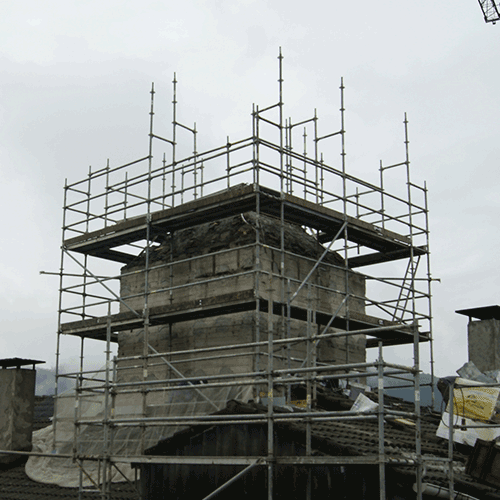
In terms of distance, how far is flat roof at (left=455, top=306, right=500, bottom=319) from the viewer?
19000 millimetres

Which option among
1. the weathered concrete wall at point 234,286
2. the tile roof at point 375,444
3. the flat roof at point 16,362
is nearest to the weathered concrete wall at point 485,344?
the weathered concrete wall at point 234,286

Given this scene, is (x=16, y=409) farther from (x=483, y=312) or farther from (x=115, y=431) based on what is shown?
(x=483, y=312)

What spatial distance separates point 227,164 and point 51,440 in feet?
25.3

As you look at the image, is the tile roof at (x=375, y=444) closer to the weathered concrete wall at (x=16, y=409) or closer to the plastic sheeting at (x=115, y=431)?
the plastic sheeting at (x=115, y=431)

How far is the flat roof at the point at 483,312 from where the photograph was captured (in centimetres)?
1900

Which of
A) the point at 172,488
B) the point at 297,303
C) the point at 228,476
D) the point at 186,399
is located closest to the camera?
the point at 228,476

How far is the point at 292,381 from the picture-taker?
10.6m

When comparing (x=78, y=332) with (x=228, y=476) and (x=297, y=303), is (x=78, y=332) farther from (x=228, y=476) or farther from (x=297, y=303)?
(x=228, y=476)

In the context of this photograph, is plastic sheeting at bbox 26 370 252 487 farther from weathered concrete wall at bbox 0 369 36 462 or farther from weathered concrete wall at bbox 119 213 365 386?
weathered concrete wall at bbox 119 213 365 386

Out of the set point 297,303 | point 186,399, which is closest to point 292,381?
point 186,399

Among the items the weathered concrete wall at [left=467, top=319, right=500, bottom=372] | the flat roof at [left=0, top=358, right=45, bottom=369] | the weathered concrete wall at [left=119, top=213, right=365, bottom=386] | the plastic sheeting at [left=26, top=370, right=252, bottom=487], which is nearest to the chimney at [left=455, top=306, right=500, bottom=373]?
the weathered concrete wall at [left=467, top=319, right=500, bottom=372]

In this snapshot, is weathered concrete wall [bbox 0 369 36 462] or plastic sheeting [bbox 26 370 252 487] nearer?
plastic sheeting [bbox 26 370 252 487]

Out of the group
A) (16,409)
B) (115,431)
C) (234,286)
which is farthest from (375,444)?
(16,409)

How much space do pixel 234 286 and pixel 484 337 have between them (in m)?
6.47
